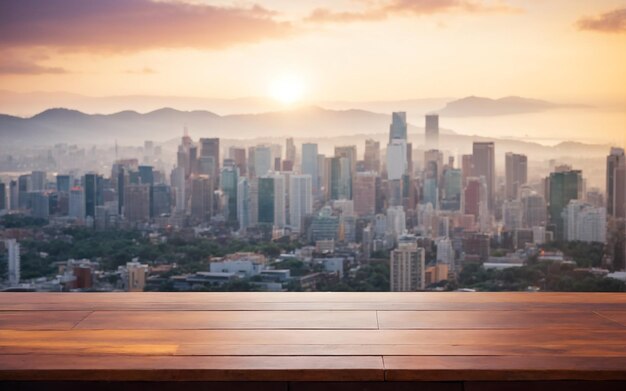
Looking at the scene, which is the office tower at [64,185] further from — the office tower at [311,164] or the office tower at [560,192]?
the office tower at [560,192]

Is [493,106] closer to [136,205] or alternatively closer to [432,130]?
[432,130]

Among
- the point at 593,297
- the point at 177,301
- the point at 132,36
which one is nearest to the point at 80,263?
the point at 132,36

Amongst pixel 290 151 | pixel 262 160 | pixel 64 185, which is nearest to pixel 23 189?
pixel 64 185

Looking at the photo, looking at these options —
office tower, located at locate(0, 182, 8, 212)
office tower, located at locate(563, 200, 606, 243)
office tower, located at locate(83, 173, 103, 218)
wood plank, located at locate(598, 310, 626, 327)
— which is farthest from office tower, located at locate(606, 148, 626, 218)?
office tower, located at locate(0, 182, 8, 212)

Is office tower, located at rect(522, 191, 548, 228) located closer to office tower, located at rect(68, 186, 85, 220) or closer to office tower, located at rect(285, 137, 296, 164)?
office tower, located at rect(285, 137, 296, 164)

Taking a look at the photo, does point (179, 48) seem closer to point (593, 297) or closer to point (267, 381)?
point (593, 297)

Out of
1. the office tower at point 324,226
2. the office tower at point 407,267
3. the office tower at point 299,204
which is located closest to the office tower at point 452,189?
Answer: the office tower at point 407,267
